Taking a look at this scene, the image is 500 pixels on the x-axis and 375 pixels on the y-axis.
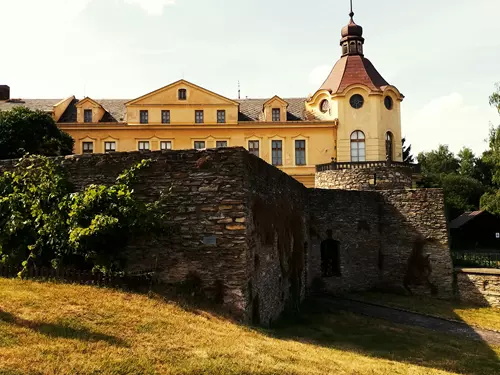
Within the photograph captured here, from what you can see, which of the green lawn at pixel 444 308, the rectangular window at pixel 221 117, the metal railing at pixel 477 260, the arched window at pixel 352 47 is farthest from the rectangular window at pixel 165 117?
the metal railing at pixel 477 260

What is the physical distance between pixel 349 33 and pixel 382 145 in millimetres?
9701

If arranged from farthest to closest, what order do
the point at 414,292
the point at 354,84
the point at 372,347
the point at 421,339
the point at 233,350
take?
the point at 354,84, the point at 414,292, the point at 421,339, the point at 372,347, the point at 233,350

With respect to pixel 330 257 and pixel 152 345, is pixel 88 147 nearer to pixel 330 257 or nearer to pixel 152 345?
pixel 330 257

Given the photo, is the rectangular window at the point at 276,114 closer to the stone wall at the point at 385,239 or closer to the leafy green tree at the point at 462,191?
the stone wall at the point at 385,239

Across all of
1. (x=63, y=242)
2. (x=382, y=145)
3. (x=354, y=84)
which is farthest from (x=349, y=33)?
(x=63, y=242)

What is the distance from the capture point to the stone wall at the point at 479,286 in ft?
63.9

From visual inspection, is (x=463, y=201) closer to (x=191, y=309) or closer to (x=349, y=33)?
(x=349, y=33)

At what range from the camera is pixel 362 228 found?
70.0 ft

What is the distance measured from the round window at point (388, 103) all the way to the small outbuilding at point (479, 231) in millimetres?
11838

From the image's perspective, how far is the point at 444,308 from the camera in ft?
61.2

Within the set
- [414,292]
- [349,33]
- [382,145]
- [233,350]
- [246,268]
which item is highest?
[349,33]

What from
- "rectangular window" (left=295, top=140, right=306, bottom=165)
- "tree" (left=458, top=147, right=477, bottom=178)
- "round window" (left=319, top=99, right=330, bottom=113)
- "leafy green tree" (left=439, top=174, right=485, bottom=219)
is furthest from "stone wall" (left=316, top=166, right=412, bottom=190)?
"tree" (left=458, top=147, right=477, bottom=178)

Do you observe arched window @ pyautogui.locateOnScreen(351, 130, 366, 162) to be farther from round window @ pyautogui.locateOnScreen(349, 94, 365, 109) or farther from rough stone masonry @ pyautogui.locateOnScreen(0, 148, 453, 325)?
rough stone masonry @ pyautogui.locateOnScreen(0, 148, 453, 325)

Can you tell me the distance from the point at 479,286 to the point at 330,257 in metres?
6.10
